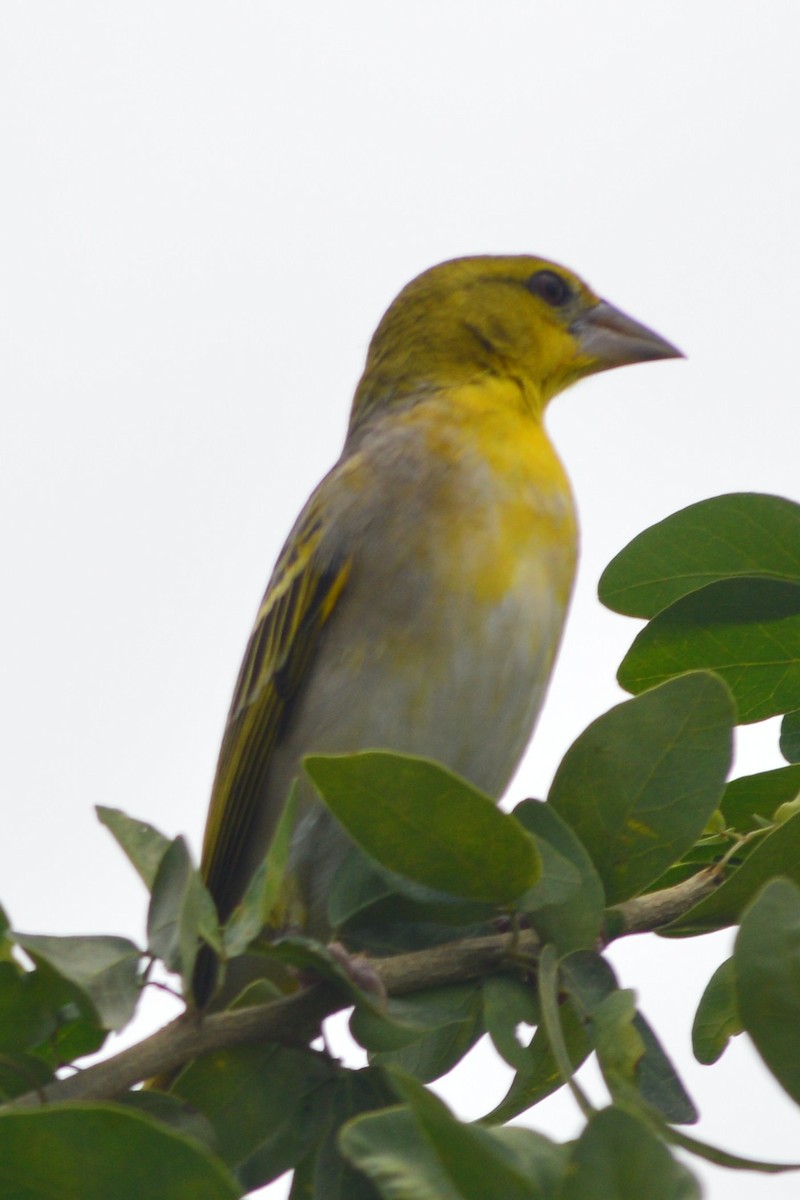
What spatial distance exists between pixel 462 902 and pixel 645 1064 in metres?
0.34

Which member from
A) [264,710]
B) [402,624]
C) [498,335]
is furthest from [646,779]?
[498,335]

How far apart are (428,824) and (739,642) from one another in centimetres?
100

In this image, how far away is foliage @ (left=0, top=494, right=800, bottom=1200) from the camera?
175 centimetres

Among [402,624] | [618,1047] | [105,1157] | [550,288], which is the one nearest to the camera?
[105,1157]

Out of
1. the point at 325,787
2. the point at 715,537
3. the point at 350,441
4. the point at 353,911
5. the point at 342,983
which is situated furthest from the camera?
the point at 350,441

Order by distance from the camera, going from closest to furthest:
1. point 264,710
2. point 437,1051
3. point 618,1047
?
point 618,1047 → point 437,1051 → point 264,710

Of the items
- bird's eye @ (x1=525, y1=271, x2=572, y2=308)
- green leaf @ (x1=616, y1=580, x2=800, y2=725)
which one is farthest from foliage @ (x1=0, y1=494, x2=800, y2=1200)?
bird's eye @ (x1=525, y1=271, x2=572, y2=308)

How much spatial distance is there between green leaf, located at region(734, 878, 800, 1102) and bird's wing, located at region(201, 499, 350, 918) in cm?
190

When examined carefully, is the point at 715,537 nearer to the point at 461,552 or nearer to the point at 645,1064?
the point at 461,552

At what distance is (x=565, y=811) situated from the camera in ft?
7.63

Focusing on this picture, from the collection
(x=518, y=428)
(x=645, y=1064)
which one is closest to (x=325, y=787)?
(x=645, y=1064)

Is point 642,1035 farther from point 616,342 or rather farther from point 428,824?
point 616,342

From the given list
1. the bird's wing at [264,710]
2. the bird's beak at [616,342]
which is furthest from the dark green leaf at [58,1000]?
the bird's beak at [616,342]

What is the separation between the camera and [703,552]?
286 cm
